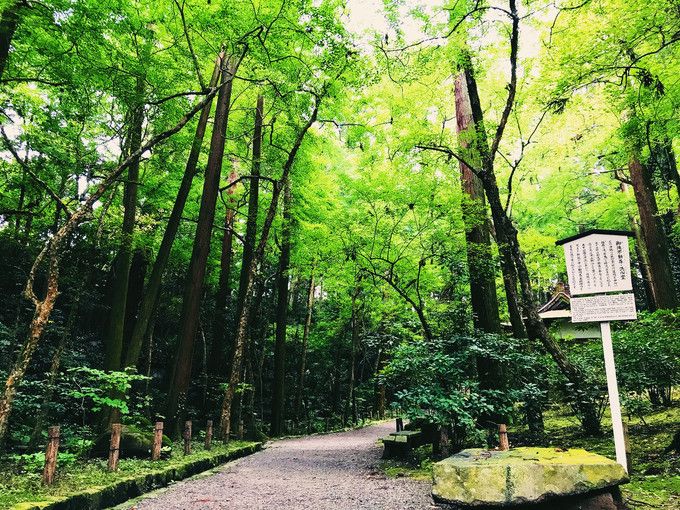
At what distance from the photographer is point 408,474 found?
6750 millimetres

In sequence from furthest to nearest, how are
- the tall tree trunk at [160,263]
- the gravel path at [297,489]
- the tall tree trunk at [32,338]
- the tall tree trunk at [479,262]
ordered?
the tall tree trunk at [160,263] → the tall tree trunk at [479,262] → the gravel path at [297,489] → the tall tree trunk at [32,338]

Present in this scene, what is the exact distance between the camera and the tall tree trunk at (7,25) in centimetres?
516

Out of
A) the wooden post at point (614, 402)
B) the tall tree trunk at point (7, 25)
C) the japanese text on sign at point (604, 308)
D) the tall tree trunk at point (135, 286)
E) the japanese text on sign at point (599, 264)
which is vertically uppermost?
the tall tree trunk at point (7, 25)

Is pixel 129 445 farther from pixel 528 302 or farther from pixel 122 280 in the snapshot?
pixel 528 302

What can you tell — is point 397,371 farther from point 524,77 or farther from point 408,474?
point 524,77

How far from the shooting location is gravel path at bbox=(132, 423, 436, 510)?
4.99 m

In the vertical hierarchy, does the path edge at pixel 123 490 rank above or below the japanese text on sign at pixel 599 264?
below

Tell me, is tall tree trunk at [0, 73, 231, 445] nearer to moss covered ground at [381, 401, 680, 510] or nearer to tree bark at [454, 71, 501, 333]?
moss covered ground at [381, 401, 680, 510]

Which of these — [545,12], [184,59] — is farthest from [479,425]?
[184,59]

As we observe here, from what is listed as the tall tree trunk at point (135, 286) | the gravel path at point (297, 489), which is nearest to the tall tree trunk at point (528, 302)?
the gravel path at point (297, 489)

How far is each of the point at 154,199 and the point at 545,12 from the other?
1165 centimetres

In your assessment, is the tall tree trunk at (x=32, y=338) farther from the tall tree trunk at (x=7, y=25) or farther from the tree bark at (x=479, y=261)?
the tree bark at (x=479, y=261)

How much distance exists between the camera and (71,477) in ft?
16.4

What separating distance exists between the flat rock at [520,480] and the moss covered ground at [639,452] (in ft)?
2.52
